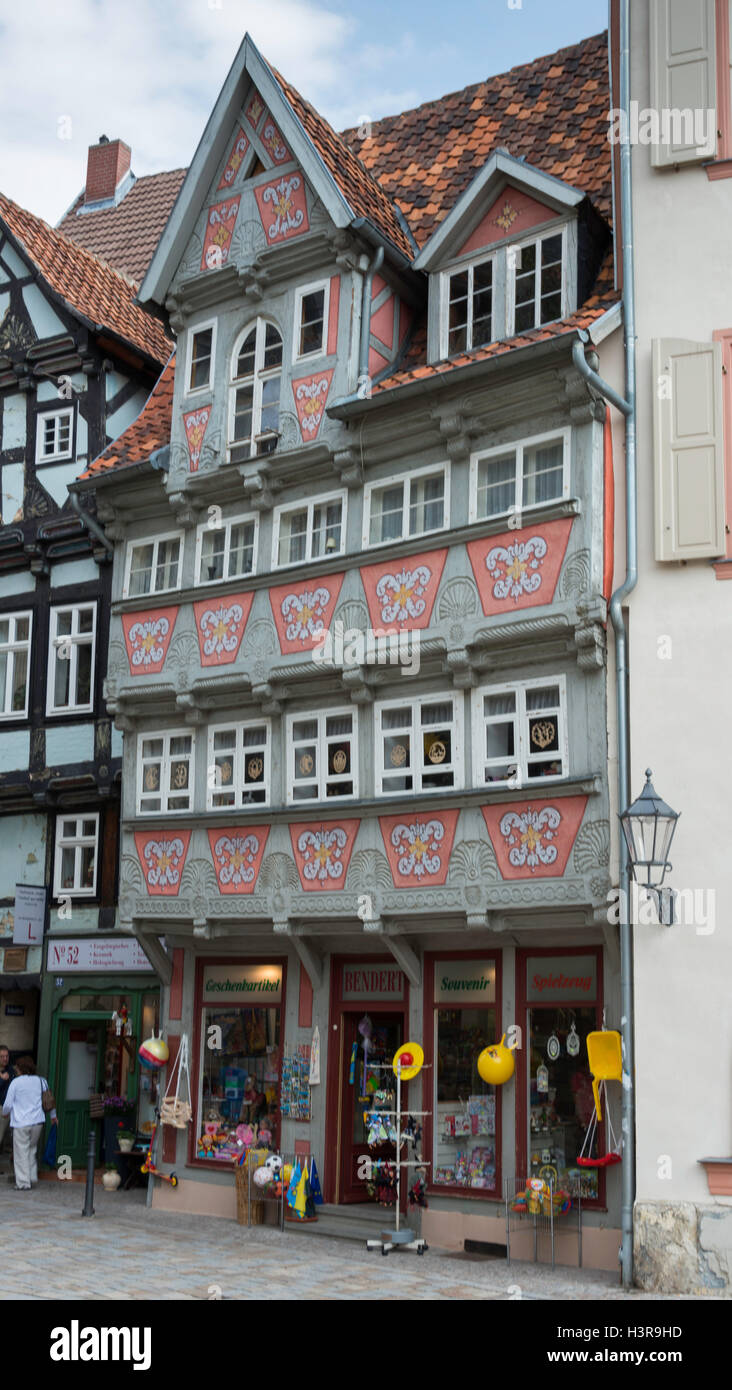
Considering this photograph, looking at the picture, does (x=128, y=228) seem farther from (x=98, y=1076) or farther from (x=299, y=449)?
(x=98, y=1076)

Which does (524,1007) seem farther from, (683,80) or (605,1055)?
(683,80)

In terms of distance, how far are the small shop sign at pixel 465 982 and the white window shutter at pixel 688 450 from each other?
467 cm

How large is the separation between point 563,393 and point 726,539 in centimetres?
228

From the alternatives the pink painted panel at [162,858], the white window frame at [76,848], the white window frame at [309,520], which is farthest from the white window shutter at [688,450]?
the white window frame at [76,848]

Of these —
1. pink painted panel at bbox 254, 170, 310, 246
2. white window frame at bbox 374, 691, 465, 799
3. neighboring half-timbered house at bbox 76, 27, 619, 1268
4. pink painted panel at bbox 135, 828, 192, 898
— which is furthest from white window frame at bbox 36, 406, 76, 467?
white window frame at bbox 374, 691, 465, 799

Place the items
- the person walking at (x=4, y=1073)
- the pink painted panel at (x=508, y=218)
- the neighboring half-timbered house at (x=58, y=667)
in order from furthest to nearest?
the neighboring half-timbered house at (x=58, y=667) < the person walking at (x=4, y=1073) < the pink painted panel at (x=508, y=218)

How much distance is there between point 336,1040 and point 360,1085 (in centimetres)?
58

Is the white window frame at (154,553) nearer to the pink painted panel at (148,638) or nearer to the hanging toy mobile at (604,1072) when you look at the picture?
the pink painted panel at (148,638)

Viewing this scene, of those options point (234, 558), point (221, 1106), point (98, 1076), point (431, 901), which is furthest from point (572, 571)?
point (98, 1076)

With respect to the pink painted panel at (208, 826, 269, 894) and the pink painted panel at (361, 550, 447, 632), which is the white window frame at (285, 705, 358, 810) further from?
the pink painted panel at (361, 550, 447, 632)

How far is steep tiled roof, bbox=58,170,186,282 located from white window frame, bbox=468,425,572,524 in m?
12.5

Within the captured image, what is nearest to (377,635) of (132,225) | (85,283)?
(85,283)

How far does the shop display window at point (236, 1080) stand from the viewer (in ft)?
56.2

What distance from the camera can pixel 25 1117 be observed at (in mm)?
18516
